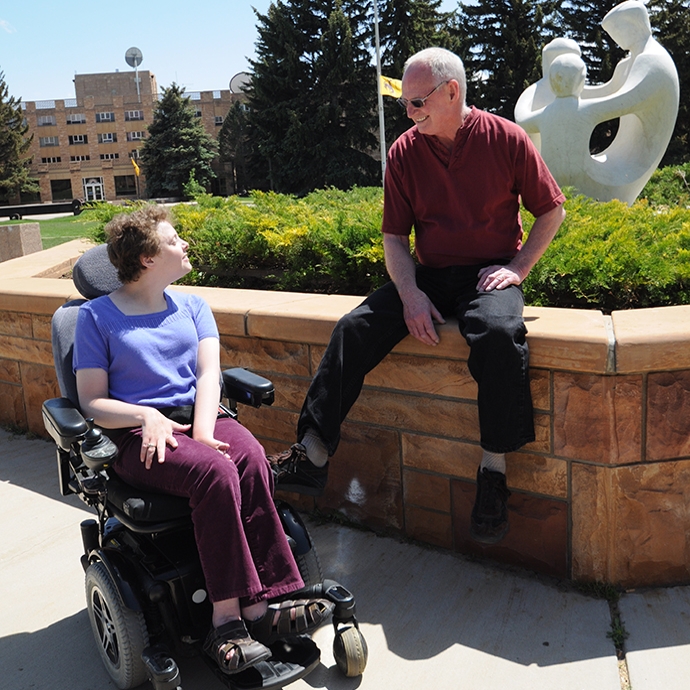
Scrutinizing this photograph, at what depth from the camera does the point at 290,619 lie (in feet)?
7.34

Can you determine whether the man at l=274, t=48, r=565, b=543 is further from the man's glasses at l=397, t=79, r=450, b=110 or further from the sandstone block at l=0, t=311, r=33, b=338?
the sandstone block at l=0, t=311, r=33, b=338

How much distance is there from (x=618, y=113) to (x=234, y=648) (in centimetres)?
895

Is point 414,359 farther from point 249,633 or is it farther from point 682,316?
point 249,633

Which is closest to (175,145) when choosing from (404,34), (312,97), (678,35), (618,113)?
(312,97)

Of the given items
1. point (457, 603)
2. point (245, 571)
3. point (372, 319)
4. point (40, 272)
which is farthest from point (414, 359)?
point (40, 272)

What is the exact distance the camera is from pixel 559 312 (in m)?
2.96

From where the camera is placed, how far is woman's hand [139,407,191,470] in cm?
227

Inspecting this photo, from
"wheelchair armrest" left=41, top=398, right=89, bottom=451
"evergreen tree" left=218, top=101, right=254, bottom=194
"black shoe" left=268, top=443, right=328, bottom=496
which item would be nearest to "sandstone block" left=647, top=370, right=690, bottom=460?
"black shoe" left=268, top=443, right=328, bottom=496

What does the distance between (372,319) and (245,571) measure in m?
1.13

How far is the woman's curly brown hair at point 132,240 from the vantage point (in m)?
2.53

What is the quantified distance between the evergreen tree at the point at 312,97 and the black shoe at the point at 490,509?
112 feet

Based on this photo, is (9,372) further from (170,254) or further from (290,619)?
(290,619)

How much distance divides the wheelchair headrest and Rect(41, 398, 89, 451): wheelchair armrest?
54 cm

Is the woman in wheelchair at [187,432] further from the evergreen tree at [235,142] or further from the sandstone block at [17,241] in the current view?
the evergreen tree at [235,142]
